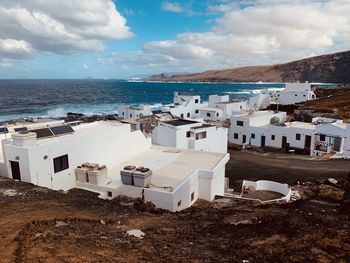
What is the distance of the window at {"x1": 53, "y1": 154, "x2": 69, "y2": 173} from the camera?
702 inches

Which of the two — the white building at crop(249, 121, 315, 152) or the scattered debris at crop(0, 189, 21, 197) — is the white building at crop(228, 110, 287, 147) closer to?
the white building at crop(249, 121, 315, 152)

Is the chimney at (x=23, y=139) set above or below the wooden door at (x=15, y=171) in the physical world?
above

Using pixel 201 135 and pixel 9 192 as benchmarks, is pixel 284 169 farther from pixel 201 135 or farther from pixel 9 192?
pixel 9 192

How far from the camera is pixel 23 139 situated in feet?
54.6

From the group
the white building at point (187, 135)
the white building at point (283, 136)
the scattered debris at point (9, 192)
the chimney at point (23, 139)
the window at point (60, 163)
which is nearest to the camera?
the scattered debris at point (9, 192)

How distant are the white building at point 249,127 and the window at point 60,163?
33819mm

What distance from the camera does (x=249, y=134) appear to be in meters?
47.4

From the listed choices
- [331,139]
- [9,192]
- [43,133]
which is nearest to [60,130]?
[43,133]

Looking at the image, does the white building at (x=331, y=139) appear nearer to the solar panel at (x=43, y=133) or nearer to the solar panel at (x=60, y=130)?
the solar panel at (x=60, y=130)

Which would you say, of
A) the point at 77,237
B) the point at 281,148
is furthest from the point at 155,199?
the point at 281,148

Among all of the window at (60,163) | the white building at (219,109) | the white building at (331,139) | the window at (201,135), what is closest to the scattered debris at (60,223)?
the window at (60,163)

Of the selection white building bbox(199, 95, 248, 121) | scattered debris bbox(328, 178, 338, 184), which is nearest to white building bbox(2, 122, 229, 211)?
scattered debris bbox(328, 178, 338, 184)

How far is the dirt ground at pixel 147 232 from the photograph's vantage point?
30.4ft

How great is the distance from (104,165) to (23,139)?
5.55 metres
